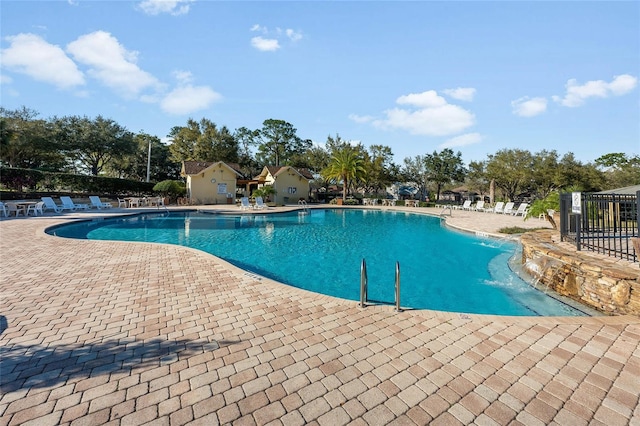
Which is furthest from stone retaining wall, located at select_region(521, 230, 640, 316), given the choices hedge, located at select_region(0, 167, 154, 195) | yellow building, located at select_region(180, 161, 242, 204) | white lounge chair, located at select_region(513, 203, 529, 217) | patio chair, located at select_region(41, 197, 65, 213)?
hedge, located at select_region(0, 167, 154, 195)

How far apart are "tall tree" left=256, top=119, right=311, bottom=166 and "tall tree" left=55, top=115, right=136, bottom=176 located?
20378 millimetres

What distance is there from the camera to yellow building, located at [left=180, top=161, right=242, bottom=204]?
28.1 meters

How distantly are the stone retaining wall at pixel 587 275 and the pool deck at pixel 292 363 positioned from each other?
64cm

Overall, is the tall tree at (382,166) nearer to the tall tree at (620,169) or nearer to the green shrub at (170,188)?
the green shrub at (170,188)

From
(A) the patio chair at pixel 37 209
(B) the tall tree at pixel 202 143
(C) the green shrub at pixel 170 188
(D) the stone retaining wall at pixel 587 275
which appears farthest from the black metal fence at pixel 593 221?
(B) the tall tree at pixel 202 143

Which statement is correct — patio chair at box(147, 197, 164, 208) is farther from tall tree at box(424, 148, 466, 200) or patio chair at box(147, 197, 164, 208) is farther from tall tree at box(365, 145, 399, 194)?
tall tree at box(424, 148, 466, 200)

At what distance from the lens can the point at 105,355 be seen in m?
2.96

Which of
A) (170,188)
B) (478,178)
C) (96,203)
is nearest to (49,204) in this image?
(96,203)

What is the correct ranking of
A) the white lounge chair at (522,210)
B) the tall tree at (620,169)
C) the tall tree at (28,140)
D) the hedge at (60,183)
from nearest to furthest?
the white lounge chair at (522,210)
the hedge at (60,183)
the tall tree at (28,140)
the tall tree at (620,169)

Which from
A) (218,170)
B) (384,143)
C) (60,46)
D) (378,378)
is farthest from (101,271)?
(384,143)

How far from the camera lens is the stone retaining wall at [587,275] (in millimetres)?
4254

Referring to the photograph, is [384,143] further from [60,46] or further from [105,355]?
[105,355]

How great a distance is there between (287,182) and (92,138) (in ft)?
71.3

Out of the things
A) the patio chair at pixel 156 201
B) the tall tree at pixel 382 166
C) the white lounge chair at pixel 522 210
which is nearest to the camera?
the white lounge chair at pixel 522 210
